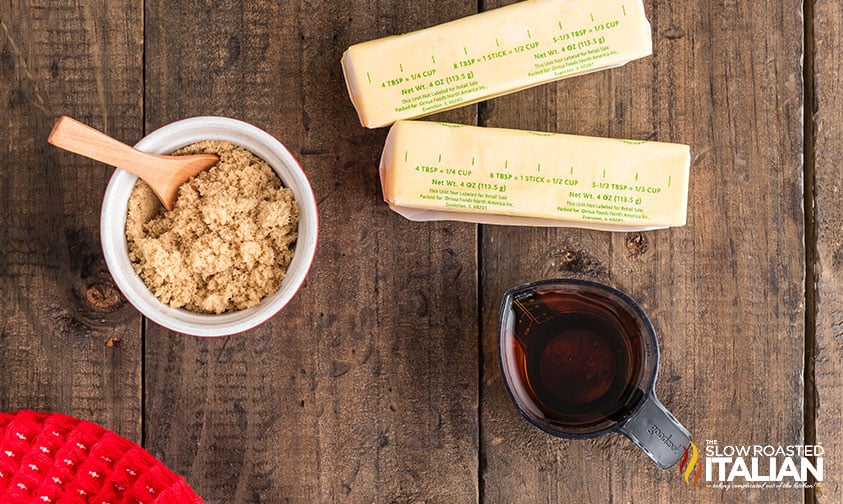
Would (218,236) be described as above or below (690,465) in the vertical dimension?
above

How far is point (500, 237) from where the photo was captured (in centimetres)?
76

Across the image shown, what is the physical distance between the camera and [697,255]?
0.76 meters

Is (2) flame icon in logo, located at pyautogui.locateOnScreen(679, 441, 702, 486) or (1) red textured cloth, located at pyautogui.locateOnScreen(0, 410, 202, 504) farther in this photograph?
(2) flame icon in logo, located at pyautogui.locateOnScreen(679, 441, 702, 486)

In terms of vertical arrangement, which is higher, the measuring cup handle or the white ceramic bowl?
the white ceramic bowl

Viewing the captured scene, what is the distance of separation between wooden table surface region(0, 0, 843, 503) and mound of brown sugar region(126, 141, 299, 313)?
92 millimetres

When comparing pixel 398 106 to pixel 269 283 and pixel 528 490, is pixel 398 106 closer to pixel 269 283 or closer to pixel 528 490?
pixel 269 283

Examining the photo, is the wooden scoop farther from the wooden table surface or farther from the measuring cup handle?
the measuring cup handle

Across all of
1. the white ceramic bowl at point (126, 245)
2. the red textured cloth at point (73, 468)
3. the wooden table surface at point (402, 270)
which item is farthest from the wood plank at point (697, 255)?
the red textured cloth at point (73, 468)

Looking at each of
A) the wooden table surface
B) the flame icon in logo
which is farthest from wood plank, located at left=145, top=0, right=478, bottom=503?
the flame icon in logo

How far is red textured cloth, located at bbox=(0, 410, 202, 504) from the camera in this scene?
25.4 inches
